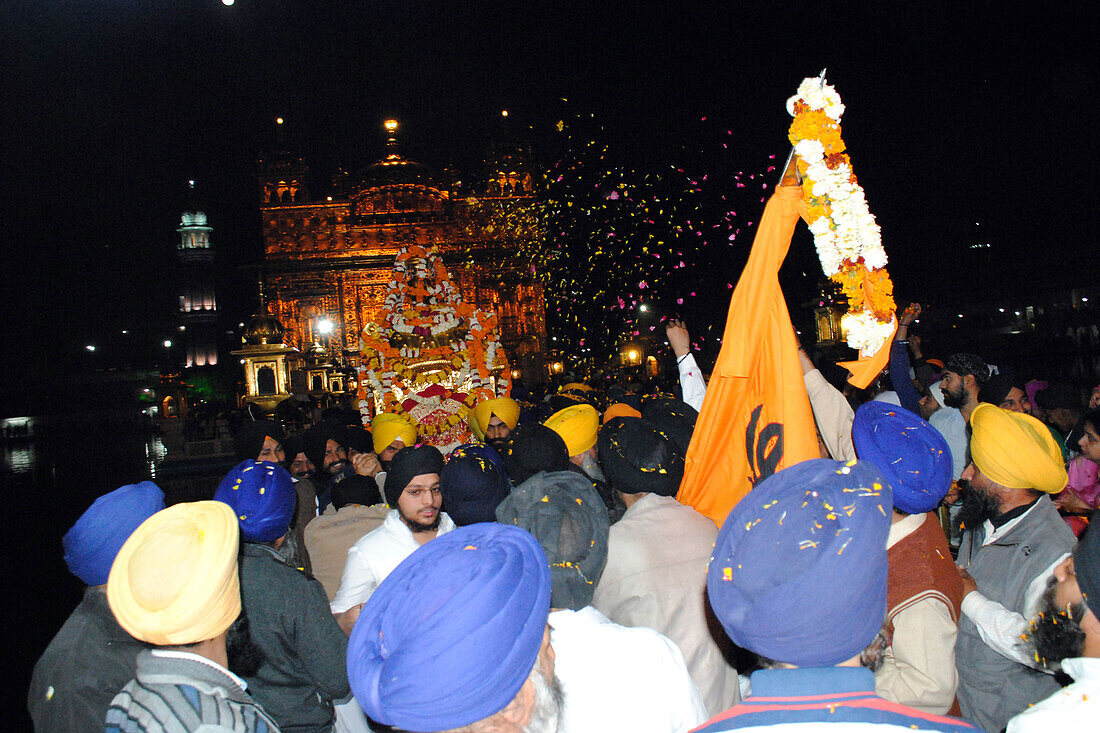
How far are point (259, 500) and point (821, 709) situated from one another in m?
2.62

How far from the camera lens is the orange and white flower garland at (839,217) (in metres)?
3.34

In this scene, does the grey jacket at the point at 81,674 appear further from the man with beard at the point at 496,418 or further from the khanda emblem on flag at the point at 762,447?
the man with beard at the point at 496,418

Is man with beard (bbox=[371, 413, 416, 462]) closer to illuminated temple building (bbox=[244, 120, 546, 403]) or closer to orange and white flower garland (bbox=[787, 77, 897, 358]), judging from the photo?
orange and white flower garland (bbox=[787, 77, 897, 358])

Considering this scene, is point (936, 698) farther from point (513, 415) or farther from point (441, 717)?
point (513, 415)

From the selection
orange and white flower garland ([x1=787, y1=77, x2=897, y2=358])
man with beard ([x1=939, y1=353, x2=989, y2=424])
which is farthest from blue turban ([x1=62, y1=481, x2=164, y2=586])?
man with beard ([x1=939, y1=353, x2=989, y2=424])

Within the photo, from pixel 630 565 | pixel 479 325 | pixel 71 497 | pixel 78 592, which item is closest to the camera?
pixel 630 565

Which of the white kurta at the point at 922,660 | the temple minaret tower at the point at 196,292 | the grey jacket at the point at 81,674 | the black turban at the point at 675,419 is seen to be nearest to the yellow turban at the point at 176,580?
the grey jacket at the point at 81,674

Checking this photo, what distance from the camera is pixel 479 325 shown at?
1057 cm

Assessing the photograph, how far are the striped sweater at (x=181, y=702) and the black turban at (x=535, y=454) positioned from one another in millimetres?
2083

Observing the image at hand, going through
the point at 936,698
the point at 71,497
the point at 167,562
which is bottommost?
the point at 71,497

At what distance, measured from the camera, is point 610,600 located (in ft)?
8.48

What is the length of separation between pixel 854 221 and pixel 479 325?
7.57 metres

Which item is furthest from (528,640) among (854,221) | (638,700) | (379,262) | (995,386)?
(379,262)

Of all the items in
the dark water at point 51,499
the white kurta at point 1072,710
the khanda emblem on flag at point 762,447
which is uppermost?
the khanda emblem on flag at point 762,447
